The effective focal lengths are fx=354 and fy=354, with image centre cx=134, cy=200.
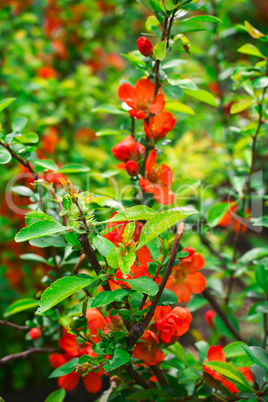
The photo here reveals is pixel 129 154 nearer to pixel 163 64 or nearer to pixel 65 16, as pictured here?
pixel 163 64

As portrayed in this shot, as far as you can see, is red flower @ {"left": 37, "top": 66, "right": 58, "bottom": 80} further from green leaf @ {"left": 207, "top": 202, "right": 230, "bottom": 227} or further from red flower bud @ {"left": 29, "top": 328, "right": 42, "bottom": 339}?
red flower bud @ {"left": 29, "top": 328, "right": 42, "bottom": 339}

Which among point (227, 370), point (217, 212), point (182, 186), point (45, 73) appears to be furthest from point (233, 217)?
point (45, 73)

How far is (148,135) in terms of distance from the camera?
27.6 inches

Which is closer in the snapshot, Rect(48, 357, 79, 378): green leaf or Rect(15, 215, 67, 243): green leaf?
Rect(15, 215, 67, 243): green leaf

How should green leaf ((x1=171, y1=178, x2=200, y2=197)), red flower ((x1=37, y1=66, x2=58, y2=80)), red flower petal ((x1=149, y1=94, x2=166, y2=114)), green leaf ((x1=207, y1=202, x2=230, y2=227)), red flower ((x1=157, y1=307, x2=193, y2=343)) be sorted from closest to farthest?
1. red flower ((x1=157, y1=307, x2=193, y2=343))
2. red flower petal ((x1=149, y1=94, x2=166, y2=114))
3. green leaf ((x1=171, y1=178, x2=200, y2=197))
4. green leaf ((x1=207, y1=202, x2=230, y2=227))
5. red flower ((x1=37, y1=66, x2=58, y2=80))

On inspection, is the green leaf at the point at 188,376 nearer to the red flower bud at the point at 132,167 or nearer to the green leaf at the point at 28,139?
the red flower bud at the point at 132,167

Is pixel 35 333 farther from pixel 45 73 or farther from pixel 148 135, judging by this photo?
pixel 45 73

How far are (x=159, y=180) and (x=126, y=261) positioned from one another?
29cm

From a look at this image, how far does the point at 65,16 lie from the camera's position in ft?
6.32

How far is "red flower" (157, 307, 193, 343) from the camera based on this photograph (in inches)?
22.3

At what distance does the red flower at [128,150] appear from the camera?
27.9 inches

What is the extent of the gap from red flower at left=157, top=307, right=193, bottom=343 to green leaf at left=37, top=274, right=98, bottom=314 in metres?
0.17

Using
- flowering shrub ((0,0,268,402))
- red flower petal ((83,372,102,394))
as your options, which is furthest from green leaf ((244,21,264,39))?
red flower petal ((83,372,102,394))

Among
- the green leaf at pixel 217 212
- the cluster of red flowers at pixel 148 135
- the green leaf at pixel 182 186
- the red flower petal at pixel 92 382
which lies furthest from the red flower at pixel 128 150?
the red flower petal at pixel 92 382
